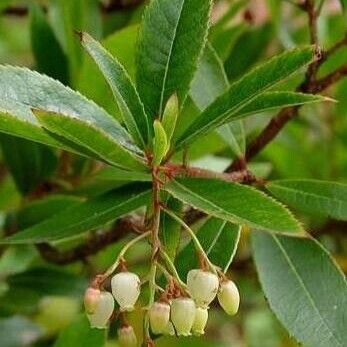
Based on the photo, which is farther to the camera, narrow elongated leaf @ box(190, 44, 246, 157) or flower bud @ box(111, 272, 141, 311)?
narrow elongated leaf @ box(190, 44, 246, 157)

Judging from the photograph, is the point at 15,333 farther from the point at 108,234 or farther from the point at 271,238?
the point at 271,238

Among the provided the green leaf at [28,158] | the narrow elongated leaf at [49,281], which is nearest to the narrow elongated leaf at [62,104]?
the green leaf at [28,158]

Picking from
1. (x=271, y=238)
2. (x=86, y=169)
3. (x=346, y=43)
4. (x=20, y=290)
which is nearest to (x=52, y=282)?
(x=20, y=290)

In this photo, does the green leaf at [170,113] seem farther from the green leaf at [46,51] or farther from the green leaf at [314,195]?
the green leaf at [46,51]

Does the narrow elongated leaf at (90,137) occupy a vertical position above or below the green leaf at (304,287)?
above

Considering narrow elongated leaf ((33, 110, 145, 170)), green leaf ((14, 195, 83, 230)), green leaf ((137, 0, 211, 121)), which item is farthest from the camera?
green leaf ((14, 195, 83, 230))

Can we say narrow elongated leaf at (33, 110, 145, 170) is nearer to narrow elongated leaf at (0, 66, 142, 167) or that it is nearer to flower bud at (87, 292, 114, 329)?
narrow elongated leaf at (0, 66, 142, 167)

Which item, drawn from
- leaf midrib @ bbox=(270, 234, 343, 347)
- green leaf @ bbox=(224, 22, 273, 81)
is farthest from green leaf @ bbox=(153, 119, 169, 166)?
green leaf @ bbox=(224, 22, 273, 81)
